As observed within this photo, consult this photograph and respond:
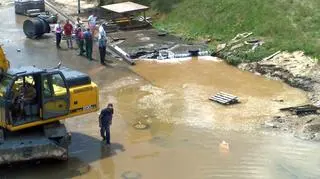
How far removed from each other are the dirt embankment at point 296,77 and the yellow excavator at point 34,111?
652 cm

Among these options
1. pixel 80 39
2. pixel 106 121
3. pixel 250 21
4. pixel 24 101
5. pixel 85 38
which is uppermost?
pixel 24 101

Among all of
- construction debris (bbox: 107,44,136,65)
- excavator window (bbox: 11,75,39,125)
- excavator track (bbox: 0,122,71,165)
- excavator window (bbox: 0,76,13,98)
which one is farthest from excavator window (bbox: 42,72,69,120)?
construction debris (bbox: 107,44,136,65)

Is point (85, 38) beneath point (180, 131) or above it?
above

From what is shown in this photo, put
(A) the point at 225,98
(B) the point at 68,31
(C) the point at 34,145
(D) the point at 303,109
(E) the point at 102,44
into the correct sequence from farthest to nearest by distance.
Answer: (B) the point at 68,31, (E) the point at 102,44, (A) the point at 225,98, (D) the point at 303,109, (C) the point at 34,145

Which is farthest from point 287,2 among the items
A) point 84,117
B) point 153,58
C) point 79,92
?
point 79,92

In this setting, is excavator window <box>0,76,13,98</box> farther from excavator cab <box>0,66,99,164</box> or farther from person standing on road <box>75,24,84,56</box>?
person standing on road <box>75,24,84,56</box>

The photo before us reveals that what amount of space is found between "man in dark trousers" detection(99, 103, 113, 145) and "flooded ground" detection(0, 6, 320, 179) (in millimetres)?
351

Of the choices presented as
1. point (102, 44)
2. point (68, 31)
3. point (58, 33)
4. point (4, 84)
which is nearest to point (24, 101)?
point (4, 84)

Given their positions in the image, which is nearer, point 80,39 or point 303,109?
point 303,109

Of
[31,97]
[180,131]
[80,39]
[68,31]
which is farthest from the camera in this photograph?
[68,31]

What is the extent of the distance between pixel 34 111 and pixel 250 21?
1569 centimetres

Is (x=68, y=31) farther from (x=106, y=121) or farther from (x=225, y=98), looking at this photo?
(x=106, y=121)

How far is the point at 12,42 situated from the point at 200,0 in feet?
34.5

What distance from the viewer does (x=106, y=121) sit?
1661cm
